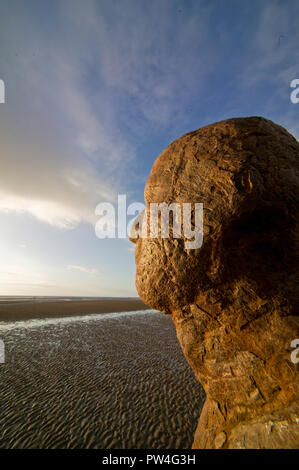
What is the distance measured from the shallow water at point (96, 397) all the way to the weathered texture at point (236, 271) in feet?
11.3

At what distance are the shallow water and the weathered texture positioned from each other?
11.3 ft

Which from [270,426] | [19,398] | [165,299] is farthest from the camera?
[19,398]

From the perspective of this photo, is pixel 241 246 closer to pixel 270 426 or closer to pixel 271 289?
pixel 271 289

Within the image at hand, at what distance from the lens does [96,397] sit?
7.48m

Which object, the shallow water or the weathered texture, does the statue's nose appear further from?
the shallow water

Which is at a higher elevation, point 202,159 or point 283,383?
point 202,159

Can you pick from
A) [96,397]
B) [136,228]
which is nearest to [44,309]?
[96,397]

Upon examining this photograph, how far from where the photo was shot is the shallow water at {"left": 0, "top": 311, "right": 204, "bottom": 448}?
5.61 m

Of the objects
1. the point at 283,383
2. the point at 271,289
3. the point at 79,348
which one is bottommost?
the point at 79,348

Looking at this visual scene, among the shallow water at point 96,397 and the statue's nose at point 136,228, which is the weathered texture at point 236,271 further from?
the shallow water at point 96,397

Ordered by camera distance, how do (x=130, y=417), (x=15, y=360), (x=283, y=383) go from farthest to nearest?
(x=15, y=360) → (x=130, y=417) → (x=283, y=383)

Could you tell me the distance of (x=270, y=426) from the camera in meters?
→ 2.68
